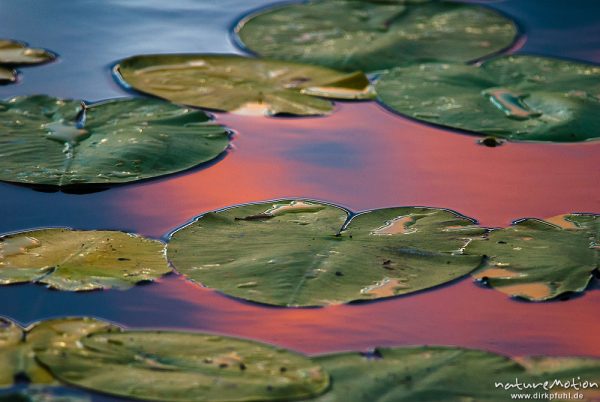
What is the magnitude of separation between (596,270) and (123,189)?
0.91 m

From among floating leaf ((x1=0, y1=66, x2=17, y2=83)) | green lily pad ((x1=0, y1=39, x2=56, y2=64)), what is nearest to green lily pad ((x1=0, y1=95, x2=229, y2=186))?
floating leaf ((x1=0, y1=66, x2=17, y2=83))

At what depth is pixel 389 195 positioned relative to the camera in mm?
1862

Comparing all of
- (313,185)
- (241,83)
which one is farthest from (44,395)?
(241,83)

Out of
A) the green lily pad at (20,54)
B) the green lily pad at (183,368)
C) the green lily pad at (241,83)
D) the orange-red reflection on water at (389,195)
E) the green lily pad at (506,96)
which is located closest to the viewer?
the green lily pad at (183,368)

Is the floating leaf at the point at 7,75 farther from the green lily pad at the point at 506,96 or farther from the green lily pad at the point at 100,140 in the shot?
the green lily pad at the point at 506,96

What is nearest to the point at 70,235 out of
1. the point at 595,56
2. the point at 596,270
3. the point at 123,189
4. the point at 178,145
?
the point at 123,189

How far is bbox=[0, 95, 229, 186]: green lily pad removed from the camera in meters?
Result: 1.86

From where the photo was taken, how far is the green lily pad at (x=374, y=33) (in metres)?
2.50

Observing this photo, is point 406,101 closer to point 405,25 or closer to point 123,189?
point 405,25

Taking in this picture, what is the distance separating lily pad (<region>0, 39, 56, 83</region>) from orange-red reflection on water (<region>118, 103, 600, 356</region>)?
24.2 inches

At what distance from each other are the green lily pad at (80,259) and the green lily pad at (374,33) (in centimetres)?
100

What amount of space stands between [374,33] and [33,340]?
1.58m

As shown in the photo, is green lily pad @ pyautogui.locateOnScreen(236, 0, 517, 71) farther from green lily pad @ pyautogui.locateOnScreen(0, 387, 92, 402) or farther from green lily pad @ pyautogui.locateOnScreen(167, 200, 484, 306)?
green lily pad @ pyautogui.locateOnScreen(0, 387, 92, 402)

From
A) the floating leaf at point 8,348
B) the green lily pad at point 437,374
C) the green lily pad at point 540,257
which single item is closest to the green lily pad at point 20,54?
the floating leaf at point 8,348
